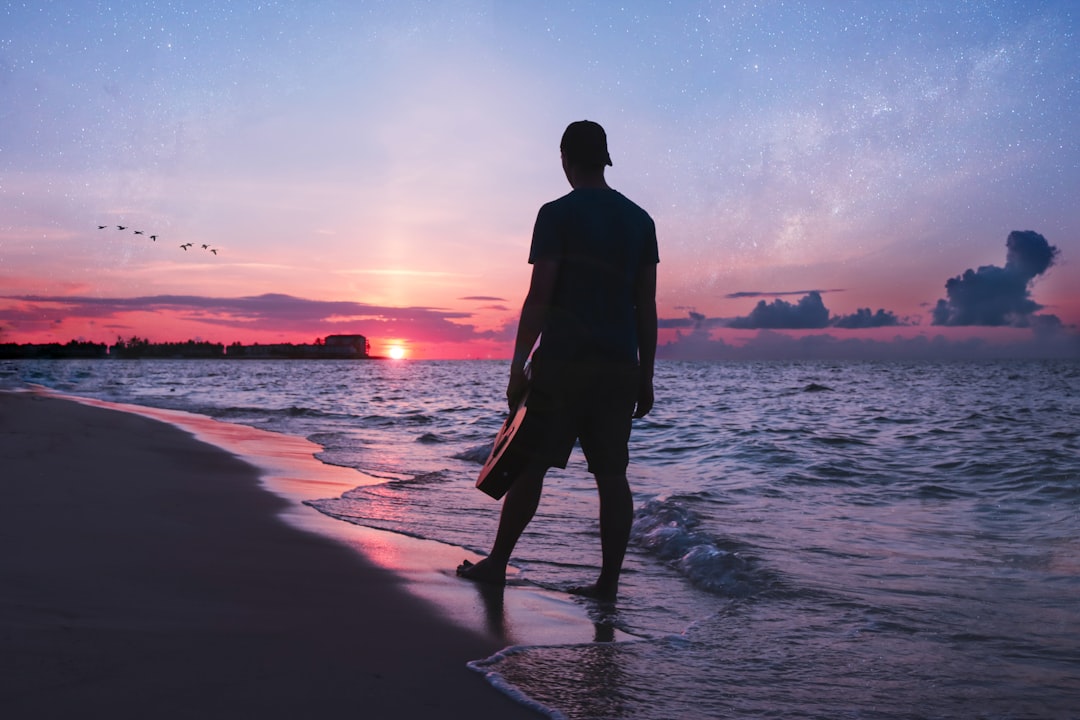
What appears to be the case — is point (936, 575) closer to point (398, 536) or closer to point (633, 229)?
point (633, 229)

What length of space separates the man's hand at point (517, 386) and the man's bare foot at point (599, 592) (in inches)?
33.4

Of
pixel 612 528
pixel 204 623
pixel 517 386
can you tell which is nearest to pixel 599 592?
pixel 612 528

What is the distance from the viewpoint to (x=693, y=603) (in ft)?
11.8

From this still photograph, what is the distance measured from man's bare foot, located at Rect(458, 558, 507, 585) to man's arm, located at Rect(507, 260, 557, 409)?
0.87 m

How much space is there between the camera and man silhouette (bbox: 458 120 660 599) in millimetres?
3381

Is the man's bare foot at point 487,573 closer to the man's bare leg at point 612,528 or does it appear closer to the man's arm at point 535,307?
the man's bare leg at point 612,528

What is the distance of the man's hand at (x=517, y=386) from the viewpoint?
346 centimetres

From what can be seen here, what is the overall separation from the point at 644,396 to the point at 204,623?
1.93 meters

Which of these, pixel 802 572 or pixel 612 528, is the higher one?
pixel 612 528

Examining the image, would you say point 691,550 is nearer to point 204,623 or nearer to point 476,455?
point 204,623

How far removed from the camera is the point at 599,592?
138 inches

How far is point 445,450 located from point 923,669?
8.65m

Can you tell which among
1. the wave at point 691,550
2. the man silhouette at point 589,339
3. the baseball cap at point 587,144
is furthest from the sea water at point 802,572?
the baseball cap at point 587,144

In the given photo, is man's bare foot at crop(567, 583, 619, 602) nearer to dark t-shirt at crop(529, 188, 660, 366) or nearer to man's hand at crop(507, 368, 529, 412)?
man's hand at crop(507, 368, 529, 412)
